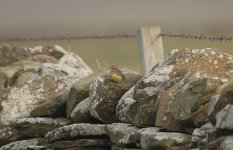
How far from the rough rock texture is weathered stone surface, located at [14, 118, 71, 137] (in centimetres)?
366

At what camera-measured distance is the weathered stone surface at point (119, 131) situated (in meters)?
7.98

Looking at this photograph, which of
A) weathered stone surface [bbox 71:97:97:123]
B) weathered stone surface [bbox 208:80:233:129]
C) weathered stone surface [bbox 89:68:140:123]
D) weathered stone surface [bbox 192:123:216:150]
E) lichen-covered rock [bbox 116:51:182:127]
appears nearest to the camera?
weathered stone surface [bbox 208:80:233:129]

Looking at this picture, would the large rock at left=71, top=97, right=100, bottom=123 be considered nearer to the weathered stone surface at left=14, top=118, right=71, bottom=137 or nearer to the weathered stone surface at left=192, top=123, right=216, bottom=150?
the weathered stone surface at left=14, top=118, right=71, bottom=137

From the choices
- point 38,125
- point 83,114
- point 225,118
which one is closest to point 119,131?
point 83,114

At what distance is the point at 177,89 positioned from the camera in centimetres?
751

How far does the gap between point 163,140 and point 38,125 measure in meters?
2.86

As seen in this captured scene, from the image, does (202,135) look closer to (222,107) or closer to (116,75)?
(222,107)

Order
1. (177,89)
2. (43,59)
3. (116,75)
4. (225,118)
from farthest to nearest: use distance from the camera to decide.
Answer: (43,59) < (116,75) < (177,89) < (225,118)

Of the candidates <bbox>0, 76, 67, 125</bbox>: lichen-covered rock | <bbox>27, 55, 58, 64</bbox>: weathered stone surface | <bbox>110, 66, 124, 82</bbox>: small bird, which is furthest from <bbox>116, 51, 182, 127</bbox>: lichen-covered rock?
<bbox>27, 55, 58, 64</bbox>: weathered stone surface

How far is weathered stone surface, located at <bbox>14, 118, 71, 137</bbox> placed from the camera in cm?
945

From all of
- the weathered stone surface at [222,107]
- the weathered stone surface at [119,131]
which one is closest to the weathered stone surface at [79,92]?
the weathered stone surface at [119,131]

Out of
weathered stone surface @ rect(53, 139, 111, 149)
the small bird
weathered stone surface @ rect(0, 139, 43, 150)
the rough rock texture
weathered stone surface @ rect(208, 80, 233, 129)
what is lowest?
weathered stone surface @ rect(0, 139, 43, 150)

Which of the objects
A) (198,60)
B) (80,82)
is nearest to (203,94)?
(198,60)

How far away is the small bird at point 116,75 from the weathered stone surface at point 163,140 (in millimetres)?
1578
